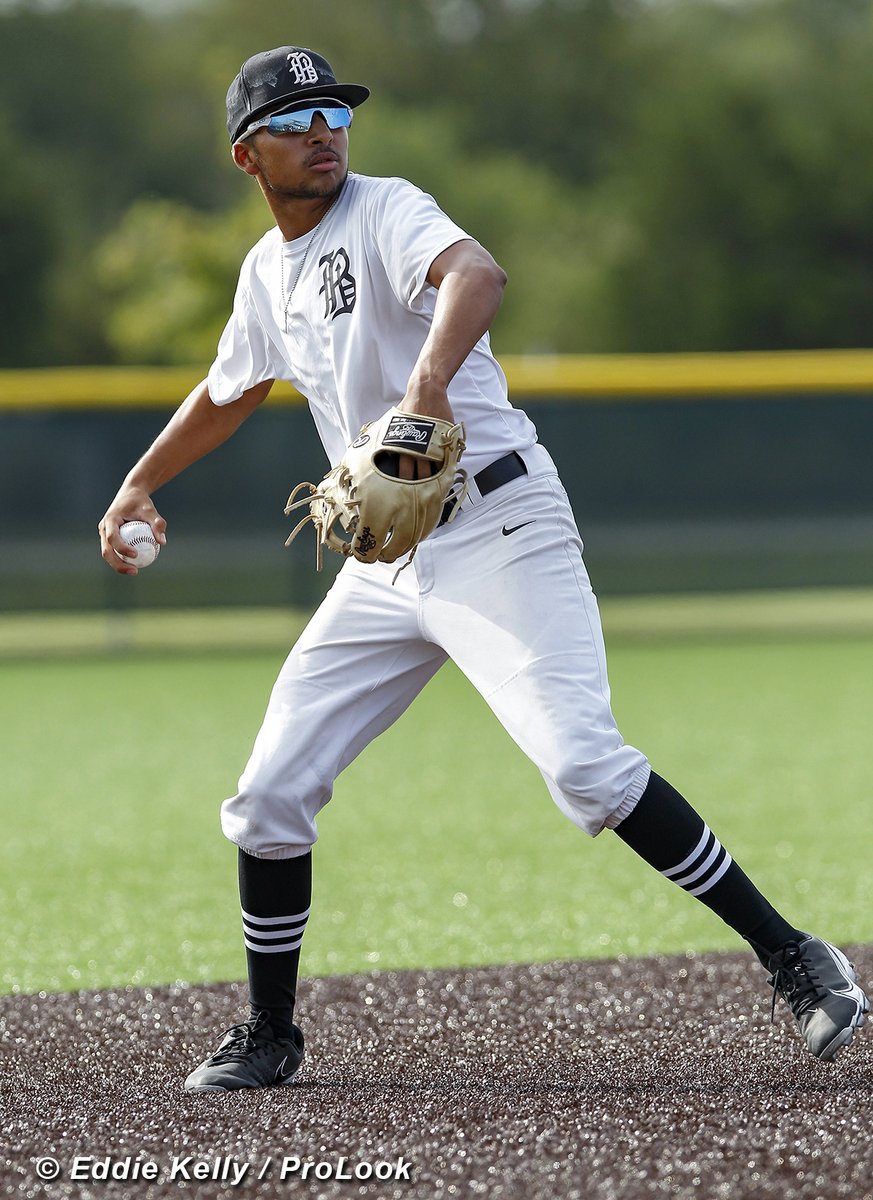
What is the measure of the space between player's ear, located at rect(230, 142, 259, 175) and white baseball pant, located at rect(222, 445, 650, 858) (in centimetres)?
81

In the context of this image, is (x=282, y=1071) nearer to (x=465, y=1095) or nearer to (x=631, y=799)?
(x=465, y=1095)

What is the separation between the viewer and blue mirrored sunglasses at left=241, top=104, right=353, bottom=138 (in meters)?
3.06

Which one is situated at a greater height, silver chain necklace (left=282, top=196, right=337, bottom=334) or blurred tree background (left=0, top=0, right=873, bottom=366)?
silver chain necklace (left=282, top=196, right=337, bottom=334)

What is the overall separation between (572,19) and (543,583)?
55.7 meters

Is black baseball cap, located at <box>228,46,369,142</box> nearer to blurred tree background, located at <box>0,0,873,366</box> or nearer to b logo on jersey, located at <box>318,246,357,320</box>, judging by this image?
b logo on jersey, located at <box>318,246,357,320</box>

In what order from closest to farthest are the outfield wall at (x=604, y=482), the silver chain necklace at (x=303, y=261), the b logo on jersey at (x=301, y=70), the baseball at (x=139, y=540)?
1. the b logo on jersey at (x=301, y=70)
2. the silver chain necklace at (x=303, y=261)
3. the baseball at (x=139, y=540)
4. the outfield wall at (x=604, y=482)

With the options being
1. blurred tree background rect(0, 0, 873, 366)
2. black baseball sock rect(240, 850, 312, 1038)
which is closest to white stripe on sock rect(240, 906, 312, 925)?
black baseball sock rect(240, 850, 312, 1038)

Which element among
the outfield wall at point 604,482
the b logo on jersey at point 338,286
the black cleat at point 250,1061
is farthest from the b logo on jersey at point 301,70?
the outfield wall at point 604,482

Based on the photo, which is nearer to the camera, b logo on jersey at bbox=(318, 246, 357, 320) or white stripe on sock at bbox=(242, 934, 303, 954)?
b logo on jersey at bbox=(318, 246, 357, 320)

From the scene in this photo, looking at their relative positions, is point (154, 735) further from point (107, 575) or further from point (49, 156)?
point (49, 156)

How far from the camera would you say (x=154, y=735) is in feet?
28.0

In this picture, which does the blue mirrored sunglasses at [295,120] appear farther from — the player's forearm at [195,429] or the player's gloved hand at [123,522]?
the player's gloved hand at [123,522]

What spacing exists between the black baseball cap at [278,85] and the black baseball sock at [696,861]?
149cm

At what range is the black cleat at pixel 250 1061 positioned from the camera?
3.03 m
